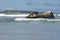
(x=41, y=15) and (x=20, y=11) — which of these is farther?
(x=20, y=11)

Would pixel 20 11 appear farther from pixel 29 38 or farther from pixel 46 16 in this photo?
pixel 29 38

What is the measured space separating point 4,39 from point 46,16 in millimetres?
28977

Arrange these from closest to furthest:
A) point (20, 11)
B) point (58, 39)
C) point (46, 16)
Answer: point (58, 39) < point (46, 16) < point (20, 11)

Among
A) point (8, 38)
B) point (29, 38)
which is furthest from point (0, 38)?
point (29, 38)

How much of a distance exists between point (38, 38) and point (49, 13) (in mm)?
29174

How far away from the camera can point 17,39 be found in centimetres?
1221

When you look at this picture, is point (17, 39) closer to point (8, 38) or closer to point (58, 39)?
point (8, 38)

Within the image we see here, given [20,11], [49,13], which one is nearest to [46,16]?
[49,13]

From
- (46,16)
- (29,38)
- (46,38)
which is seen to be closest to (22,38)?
(29,38)

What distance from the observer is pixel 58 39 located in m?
12.0

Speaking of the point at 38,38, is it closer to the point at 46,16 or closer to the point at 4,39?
the point at 4,39

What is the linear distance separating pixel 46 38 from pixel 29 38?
2.67 ft

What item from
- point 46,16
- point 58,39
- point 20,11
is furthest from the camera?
point 20,11

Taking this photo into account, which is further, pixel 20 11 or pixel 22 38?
pixel 20 11
